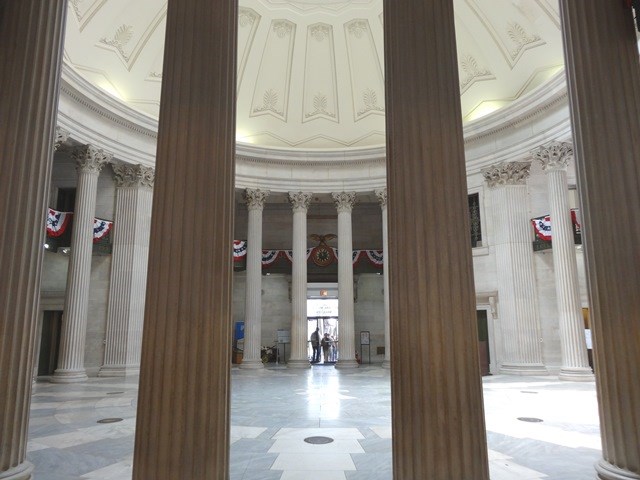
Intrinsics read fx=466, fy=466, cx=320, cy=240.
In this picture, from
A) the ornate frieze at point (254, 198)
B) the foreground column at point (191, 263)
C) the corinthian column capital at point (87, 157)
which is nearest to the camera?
the foreground column at point (191, 263)

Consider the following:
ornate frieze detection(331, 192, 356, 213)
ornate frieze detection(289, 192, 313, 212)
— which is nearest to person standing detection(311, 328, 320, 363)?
ornate frieze detection(289, 192, 313, 212)

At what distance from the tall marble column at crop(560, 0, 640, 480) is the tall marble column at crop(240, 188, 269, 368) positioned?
20.2 meters

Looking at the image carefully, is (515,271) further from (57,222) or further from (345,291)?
(57,222)

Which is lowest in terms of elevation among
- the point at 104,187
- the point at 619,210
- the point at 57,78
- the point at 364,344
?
the point at 364,344

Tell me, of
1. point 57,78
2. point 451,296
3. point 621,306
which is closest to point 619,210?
point 621,306

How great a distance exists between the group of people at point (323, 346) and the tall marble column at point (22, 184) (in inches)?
1014

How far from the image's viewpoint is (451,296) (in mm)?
5086

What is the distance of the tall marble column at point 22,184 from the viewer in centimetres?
536

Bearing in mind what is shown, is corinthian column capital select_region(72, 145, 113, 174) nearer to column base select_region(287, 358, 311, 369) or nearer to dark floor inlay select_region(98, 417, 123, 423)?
dark floor inlay select_region(98, 417, 123, 423)

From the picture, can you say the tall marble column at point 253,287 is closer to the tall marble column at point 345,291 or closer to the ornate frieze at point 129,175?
the tall marble column at point 345,291

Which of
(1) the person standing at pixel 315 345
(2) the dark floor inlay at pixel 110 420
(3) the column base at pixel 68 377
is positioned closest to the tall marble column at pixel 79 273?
(3) the column base at pixel 68 377

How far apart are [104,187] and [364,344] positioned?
18.4 m

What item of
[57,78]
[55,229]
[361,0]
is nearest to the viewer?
[57,78]

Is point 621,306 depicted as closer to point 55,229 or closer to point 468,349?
point 468,349
